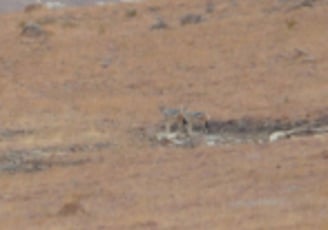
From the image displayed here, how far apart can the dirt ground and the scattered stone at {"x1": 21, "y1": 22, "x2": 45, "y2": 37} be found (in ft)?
0.25

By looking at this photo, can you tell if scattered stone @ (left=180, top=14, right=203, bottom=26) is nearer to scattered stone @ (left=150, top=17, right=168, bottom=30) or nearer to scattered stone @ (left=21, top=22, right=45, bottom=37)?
scattered stone @ (left=150, top=17, right=168, bottom=30)

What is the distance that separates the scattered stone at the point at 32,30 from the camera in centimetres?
3559

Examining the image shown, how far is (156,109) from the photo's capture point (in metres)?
27.7

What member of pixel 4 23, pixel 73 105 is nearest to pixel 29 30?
pixel 4 23

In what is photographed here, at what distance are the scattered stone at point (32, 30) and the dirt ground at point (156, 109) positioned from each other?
8 cm

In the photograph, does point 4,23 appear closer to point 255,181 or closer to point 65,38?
point 65,38

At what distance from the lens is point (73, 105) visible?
29.1 meters

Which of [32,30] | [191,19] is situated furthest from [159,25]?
[32,30]

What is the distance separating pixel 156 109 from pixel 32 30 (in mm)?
9432

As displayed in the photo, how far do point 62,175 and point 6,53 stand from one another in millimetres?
12794

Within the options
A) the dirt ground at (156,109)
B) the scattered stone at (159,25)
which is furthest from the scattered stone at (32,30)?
the scattered stone at (159,25)

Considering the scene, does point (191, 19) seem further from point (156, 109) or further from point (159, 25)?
point (156, 109)

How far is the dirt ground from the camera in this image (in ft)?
→ 58.0

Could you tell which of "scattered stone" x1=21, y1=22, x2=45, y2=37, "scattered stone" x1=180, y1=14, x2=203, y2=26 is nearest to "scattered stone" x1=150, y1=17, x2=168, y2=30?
"scattered stone" x1=180, y1=14, x2=203, y2=26
